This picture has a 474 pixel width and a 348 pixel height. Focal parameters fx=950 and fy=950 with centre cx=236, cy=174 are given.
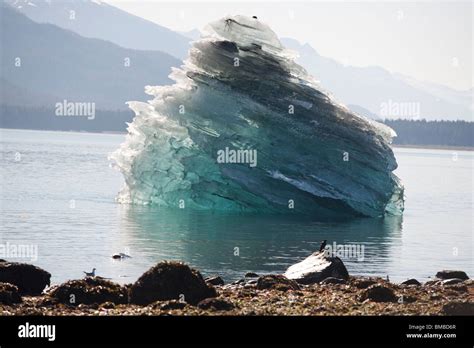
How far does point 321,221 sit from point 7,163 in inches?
2995

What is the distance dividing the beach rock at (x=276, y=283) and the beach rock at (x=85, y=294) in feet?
21.3

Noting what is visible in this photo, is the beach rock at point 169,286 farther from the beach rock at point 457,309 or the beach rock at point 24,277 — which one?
the beach rock at point 457,309

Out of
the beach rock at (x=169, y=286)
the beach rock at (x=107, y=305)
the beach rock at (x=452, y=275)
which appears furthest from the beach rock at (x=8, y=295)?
the beach rock at (x=452, y=275)

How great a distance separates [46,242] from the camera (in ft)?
172

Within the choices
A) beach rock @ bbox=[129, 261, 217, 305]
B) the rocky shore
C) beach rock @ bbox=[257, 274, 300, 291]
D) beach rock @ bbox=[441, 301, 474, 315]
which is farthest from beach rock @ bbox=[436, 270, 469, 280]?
beach rock @ bbox=[129, 261, 217, 305]

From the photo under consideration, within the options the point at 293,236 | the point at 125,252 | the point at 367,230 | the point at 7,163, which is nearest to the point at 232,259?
the point at 125,252

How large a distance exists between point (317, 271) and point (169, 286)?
11438mm

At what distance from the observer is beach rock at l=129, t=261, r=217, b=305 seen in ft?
92.2

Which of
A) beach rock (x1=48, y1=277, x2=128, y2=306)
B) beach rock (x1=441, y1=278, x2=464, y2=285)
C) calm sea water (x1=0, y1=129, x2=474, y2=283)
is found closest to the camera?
beach rock (x1=48, y1=277, x2=128, y2=306)

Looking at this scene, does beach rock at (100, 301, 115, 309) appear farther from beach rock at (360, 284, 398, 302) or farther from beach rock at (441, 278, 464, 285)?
beach rock at (441, 278, 464, 285)

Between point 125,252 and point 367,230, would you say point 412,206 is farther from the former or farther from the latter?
point 125,252

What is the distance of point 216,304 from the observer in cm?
2684

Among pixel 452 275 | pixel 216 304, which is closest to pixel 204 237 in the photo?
pixel 452 275

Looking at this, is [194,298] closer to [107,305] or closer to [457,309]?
[107,305]
